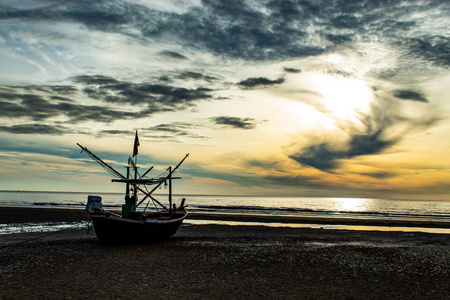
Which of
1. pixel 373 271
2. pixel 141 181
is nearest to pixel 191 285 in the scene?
pixel 373 271

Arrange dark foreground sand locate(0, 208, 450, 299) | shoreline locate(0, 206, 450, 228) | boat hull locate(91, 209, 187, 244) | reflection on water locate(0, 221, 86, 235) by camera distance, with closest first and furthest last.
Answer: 1. dark foreground sand locate(0, 208, 450, 299)
2. boat hull locate(91, 209, 187, 244)
3. reflection on water locate(0, 221, 86, 235)
4. shoreline locate(0, 206, 450, 228)

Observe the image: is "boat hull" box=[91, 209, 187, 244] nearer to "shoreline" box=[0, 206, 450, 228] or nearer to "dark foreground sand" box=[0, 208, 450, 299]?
"dark foreground sand" box=[0, 208, 450, 299]

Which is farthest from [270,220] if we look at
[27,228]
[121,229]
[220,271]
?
[220,271]

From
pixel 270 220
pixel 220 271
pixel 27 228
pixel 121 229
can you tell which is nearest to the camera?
pixel 220 271

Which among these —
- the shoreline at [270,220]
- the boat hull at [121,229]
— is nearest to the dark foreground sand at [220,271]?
the boat hull at [121,229]

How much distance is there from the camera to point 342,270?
49.8 feet

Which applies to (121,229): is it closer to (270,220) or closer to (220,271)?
(220,271)

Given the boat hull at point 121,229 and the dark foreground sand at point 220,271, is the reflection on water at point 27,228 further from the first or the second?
the boat hull at point 121,229

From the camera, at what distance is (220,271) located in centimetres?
1447

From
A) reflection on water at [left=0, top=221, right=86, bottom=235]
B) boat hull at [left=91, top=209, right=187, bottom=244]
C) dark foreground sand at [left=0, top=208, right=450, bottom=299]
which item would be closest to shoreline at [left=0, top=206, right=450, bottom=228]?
reflection on water at [left=0, top=221, right=86, bottom=235]

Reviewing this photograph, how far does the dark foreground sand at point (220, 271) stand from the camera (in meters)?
11.3

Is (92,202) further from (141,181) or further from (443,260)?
(443,260)

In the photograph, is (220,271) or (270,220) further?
(270,220)

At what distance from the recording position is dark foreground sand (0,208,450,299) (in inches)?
445
